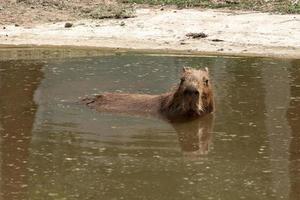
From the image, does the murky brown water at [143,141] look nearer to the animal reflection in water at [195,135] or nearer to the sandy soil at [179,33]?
the animal reflection in water at [195,135]

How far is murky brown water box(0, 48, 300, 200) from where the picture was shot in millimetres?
7188

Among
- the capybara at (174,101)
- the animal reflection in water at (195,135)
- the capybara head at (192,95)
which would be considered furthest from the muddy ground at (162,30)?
the animal reflection in water at (195,135)

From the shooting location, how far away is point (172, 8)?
22531 millimetres

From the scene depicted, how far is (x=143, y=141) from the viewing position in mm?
8891

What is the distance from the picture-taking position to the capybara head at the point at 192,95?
9.92m

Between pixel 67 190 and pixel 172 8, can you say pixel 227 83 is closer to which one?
pixel 67 190

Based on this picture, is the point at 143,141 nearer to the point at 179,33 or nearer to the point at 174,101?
the point at 174,101

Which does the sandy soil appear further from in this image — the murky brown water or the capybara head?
the capybara head

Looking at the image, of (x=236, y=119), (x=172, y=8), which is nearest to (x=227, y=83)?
(x=236, y=119)

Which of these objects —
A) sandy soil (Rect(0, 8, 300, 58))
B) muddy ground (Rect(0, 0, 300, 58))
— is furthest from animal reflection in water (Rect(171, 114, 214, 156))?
sandy soil (Rect(0, 8, 300, 58))

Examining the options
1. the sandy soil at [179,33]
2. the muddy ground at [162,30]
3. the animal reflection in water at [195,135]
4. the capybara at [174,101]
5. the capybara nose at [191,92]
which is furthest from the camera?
the muddy ground at [162,30]

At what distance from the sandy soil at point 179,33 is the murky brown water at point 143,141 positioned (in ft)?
12.5

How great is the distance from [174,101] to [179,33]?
937cm

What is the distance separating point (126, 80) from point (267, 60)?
12.8 ft
